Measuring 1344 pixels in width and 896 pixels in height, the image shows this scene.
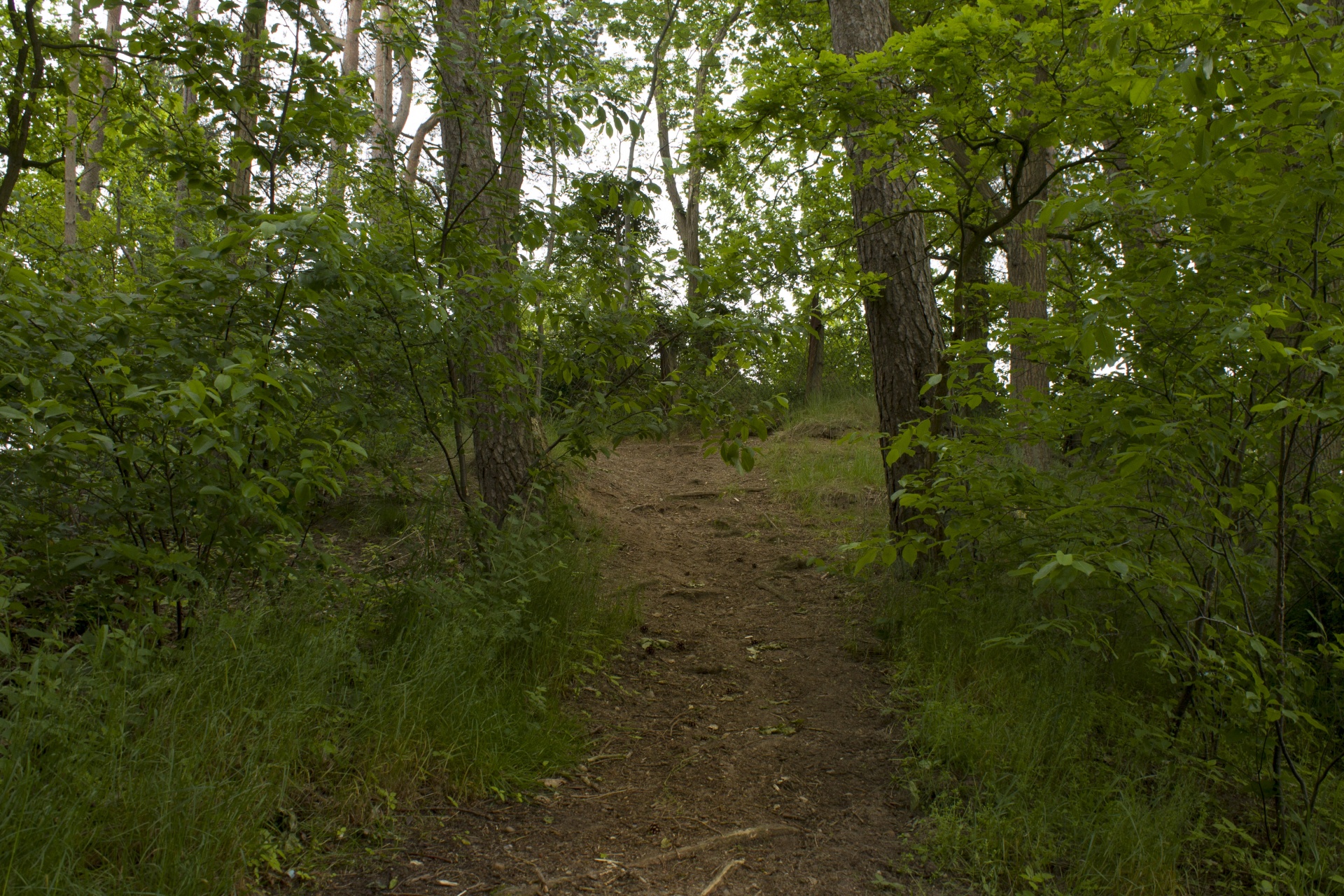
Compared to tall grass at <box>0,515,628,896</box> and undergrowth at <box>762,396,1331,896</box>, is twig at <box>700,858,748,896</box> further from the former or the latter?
tall grass at <box>0,515,628,896</box>

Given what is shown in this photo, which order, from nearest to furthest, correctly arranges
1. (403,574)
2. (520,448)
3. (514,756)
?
(514,756) < (403,574) < (520,448)

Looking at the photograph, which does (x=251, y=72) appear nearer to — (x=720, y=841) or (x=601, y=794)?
(x=601, y=794)

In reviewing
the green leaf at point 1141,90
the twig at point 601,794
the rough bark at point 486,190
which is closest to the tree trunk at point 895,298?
the rough bark at point 486,190

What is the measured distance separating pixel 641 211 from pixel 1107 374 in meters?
2.17

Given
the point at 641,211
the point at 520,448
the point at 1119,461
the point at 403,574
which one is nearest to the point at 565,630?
the point at 403,574

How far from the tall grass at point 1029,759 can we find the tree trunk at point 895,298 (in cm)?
136

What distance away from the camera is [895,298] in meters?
5.53

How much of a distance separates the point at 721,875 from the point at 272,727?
5.55 ft

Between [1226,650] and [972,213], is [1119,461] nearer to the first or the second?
[1226,650]

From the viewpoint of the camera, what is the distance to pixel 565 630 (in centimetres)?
439

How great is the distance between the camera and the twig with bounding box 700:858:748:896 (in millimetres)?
2551

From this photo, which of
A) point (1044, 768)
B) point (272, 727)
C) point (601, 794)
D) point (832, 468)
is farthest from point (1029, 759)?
point (832, 468)

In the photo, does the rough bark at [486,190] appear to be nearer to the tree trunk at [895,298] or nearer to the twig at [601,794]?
the twig at [601,794]

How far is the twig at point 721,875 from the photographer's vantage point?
100 inches
